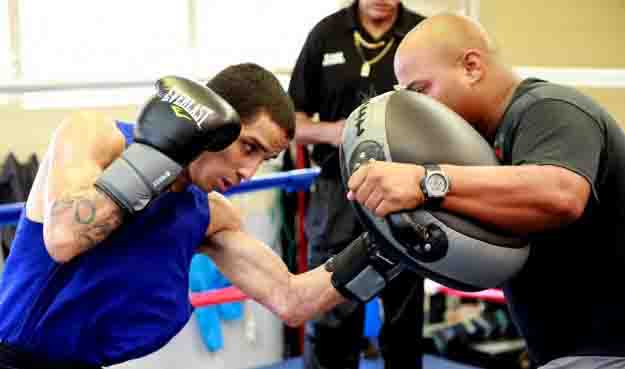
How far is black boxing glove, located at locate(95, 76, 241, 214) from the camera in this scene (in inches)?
69.6

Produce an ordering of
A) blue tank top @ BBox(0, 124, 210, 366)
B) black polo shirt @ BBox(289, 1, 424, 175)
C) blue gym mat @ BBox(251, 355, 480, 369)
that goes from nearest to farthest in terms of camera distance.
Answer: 1. blue tank top @ BBox(0, 124, 210, 366)
2. black polo shirt @ BBox(289, 1, 424, 175)
3. blue gym mat @ BBox(251, 355, 480, 369)

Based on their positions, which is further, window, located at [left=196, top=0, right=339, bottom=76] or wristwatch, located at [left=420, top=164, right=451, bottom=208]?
window, located at [left=196, top=0, right=339, bottom=76]

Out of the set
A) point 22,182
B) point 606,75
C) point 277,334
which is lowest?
point 277,334

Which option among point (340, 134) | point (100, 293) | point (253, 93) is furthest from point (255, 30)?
point (100, 293)

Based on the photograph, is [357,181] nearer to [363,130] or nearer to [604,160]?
[363,130]

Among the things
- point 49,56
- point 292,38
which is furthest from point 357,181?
point 292,38

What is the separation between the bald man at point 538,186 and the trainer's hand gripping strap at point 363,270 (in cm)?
27

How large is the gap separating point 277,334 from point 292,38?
1.50 metres

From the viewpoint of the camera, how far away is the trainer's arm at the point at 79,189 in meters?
1.77

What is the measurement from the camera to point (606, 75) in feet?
13.0

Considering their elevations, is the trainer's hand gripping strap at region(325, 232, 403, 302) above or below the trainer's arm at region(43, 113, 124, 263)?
below

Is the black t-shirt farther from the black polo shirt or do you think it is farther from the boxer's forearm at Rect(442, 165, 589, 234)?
the black polo shirt

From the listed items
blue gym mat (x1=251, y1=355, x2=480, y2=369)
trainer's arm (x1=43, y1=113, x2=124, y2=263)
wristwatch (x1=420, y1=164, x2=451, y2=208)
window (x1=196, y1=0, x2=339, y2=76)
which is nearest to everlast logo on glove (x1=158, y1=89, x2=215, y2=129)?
trainer's arm (x1=43, y1=113, x2=124, y2=263)

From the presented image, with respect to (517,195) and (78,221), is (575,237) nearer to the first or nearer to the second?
(517,195)
